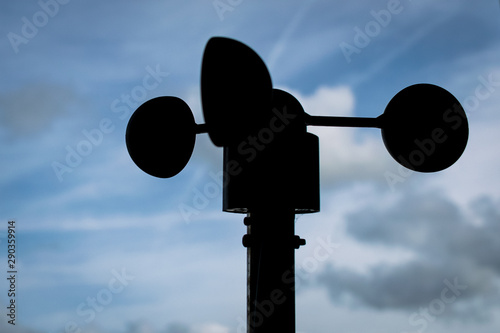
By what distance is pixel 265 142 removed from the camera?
2.00 metres

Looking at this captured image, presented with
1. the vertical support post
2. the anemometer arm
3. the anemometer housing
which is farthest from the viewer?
the anemometer arm

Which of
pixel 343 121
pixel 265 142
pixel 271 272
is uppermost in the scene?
pixel 343 121

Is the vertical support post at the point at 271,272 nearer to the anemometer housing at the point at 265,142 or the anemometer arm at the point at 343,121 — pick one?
the anemometer housing at the point at 265,142

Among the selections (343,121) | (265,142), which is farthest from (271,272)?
(343,121)

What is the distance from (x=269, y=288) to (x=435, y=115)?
0.89 m

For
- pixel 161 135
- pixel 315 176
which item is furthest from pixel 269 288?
pixel 161 135

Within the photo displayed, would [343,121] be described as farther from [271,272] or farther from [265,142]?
[271,272]

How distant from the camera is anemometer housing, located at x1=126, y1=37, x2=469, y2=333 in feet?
5.47

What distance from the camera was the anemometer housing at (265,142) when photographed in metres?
1.67

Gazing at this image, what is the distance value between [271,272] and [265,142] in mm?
444

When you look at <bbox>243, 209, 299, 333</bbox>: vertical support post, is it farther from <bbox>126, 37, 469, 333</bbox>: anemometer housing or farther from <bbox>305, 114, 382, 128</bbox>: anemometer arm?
<bbox>305, 114, 382, 128</bbox>: anemometer arm

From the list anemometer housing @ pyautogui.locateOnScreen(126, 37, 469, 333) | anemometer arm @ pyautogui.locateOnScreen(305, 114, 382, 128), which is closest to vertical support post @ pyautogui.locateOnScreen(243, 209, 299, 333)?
anemometer housing @ pyautogui.locateOnScreen(126, 37, 469, 333)

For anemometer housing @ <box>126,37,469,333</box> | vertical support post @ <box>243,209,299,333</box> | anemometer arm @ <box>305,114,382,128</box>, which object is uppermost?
anemometer arm @ <box>305,114,382,128</box>

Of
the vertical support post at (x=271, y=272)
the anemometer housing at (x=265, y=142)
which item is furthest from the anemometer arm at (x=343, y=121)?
the vertical support post at (x=271, y=272)
